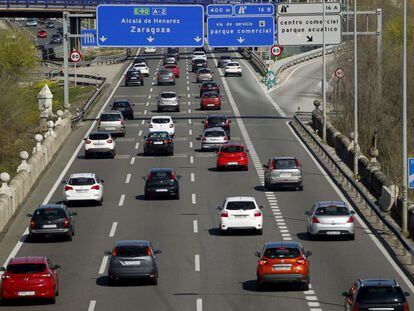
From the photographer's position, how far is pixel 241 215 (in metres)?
45.2

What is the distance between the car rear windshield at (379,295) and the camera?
90.0 feet

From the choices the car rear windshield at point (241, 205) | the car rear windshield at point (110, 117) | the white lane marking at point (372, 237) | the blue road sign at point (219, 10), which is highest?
the blue road sign at point (219, 10)

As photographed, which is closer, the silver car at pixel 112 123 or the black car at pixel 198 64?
the silver car at pixel 112 123

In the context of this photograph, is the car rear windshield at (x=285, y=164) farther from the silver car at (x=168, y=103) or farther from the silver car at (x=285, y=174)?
the silver car at (x=168, y=103)

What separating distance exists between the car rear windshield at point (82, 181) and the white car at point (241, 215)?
874 cm

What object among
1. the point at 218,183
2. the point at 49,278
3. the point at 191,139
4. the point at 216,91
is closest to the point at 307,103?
the point at 216,91

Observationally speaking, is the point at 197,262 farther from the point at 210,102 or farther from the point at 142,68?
the point at 142,68

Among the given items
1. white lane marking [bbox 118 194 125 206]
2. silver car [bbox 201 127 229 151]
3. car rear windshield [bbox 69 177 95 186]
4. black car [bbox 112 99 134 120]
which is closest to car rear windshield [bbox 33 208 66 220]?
car rear windshield [bbox 69 177 95 186]

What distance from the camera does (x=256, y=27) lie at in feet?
273

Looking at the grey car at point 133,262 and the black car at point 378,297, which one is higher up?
the black car at point 378,297

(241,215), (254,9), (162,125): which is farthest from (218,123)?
(241,215)

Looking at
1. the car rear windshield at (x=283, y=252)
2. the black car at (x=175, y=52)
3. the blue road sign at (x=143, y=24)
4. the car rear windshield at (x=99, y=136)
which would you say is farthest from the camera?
the black car at (x=175, y=52)

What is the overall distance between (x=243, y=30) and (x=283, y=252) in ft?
163

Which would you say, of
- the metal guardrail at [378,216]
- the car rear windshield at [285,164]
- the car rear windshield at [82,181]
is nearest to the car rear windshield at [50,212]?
the car rear windshield at [82,181]
